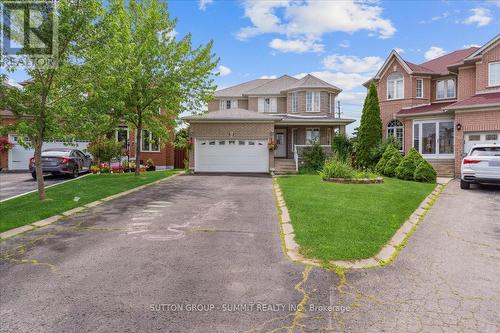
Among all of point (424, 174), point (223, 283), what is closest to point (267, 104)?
point (424, 174)

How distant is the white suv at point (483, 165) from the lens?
41.0ft

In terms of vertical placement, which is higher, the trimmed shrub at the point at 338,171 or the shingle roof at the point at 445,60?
the shingle roof at the point at 445,60

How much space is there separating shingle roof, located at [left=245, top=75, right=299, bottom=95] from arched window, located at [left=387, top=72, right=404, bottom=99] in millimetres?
8876

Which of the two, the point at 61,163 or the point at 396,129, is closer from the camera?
the point at 61,163

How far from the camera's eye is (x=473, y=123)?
18.2 meters

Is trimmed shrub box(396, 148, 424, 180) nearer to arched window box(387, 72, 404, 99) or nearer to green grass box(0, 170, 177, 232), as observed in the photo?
arched window box(387, 72, 404, 99)

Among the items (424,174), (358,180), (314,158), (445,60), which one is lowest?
(358,180)

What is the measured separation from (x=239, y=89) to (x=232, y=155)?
1464cm

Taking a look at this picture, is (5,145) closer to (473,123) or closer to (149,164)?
(149,164)

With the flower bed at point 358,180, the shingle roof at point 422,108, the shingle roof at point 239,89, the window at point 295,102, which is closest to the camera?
the flower bed at point 358,180

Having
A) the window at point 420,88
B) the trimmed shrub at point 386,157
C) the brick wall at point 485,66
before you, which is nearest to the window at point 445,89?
the window at point 420,88

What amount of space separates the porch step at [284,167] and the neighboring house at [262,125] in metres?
0.02

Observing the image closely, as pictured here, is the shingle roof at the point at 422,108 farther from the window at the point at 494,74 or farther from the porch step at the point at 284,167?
the porch step at the point at 284,167

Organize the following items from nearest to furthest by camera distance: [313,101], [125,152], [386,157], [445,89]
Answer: [386,157], [125,152], [445,89], [313,101]
